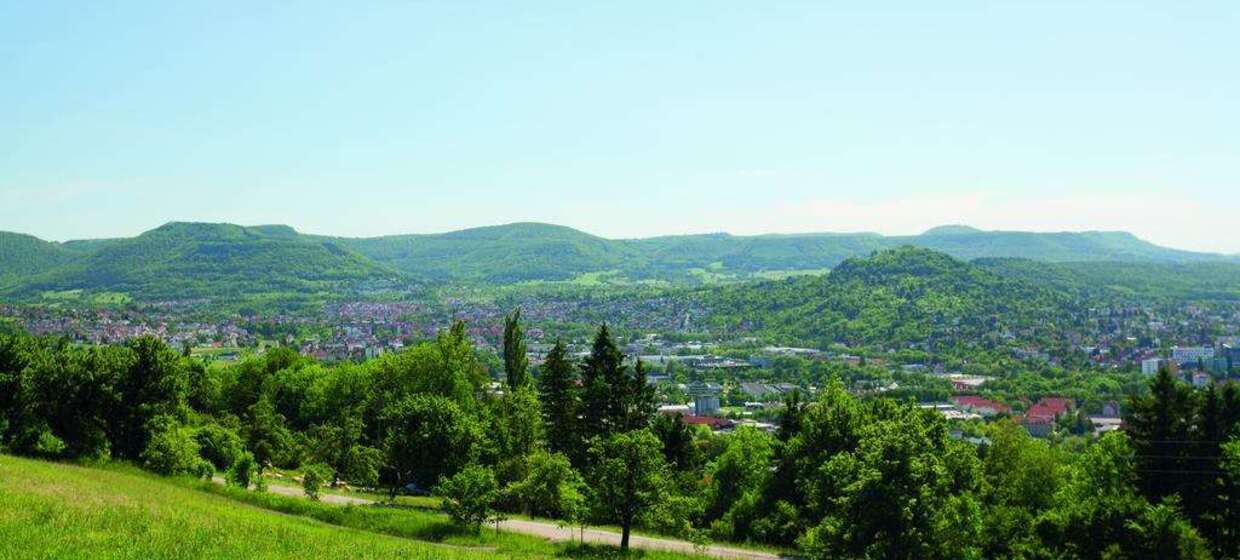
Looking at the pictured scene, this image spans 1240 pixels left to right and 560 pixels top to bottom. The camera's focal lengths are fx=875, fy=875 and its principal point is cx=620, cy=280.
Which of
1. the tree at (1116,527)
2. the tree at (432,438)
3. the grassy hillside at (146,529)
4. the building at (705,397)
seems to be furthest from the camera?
the building at (705,397)

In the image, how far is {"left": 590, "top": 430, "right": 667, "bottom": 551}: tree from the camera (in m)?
33.4

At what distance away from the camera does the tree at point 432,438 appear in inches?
1602

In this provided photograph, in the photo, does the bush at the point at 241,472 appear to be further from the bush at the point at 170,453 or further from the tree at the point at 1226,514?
the tree at the point at 1226,514

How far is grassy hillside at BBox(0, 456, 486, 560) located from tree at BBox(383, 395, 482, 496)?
6.47 m

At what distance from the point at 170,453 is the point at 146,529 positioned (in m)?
16.8

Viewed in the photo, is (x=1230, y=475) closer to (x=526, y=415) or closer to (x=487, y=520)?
(x=487, y=520)

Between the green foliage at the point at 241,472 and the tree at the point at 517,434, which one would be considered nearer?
the green foliage at the point at 241,472

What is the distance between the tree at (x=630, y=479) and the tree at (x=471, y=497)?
14.7ft

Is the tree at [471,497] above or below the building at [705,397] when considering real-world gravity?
A: above

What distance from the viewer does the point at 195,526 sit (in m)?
28.3

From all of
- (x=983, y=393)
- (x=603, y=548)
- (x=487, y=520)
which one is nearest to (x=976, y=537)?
(x=603, y=548)

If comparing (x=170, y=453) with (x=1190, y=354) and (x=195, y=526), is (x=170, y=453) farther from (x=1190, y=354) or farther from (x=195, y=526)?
(x=1190, y=354)

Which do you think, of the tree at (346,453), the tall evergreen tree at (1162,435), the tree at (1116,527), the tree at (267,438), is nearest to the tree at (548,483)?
the tree at (346,453)

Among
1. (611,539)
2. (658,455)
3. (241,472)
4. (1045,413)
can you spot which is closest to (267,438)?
(241,472)
